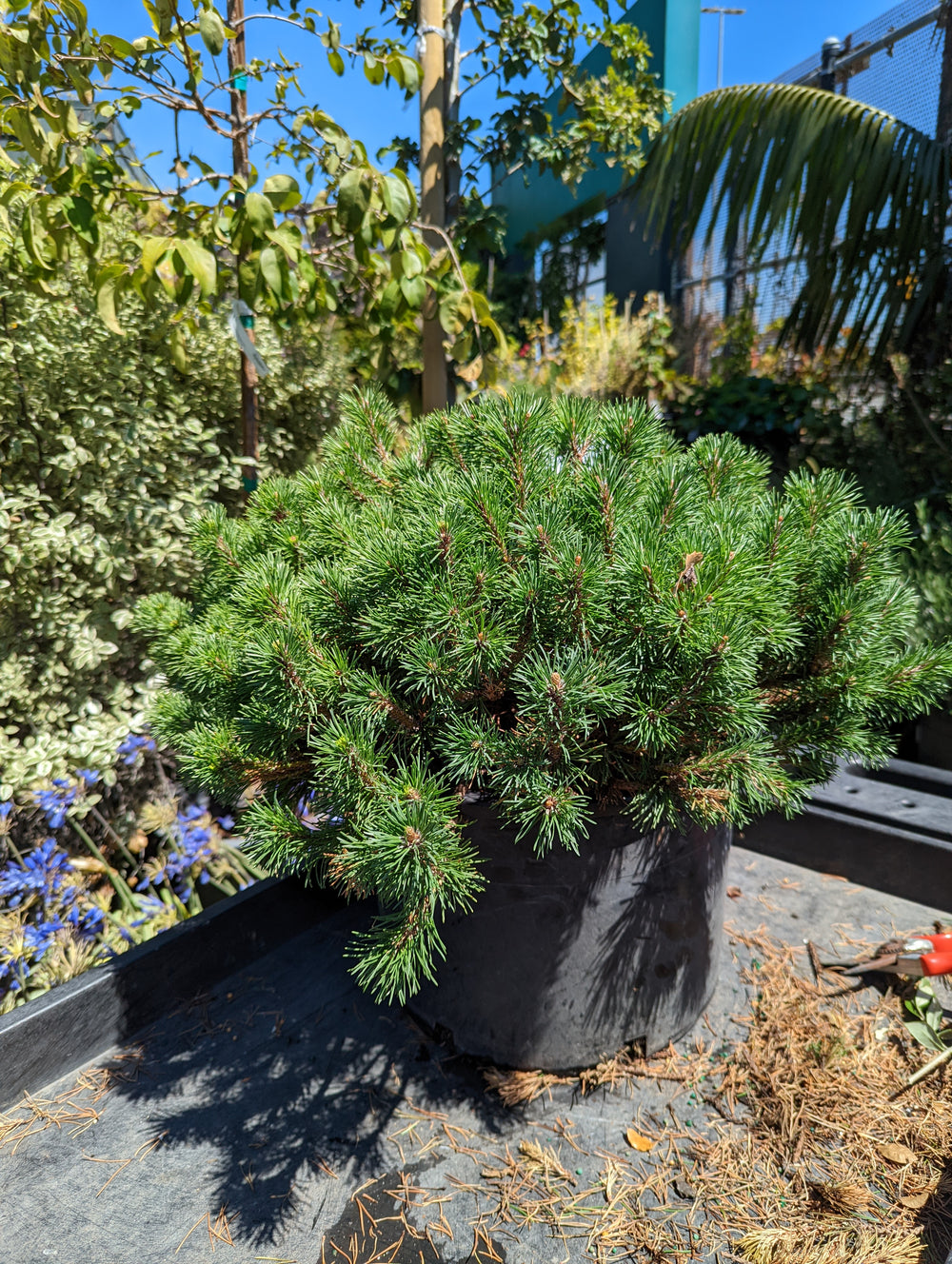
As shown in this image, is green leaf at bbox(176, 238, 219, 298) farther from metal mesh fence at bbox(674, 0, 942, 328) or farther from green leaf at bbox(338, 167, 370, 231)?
metal mesh fence at bbox(674, 0, 942, 328)

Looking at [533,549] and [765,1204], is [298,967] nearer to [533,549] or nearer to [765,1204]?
[765,1204]

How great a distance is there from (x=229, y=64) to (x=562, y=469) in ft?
6.64

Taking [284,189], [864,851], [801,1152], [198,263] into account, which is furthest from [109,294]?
[864,851]

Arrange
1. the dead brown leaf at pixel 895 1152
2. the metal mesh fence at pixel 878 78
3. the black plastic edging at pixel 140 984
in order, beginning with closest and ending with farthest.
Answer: the dead brown leaf at pixel 895 1152 → the black plastic edging at pixel 140 984 → the metal mesh fence at pixel 878 78

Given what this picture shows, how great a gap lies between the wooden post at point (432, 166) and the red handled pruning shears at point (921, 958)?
2143 mm

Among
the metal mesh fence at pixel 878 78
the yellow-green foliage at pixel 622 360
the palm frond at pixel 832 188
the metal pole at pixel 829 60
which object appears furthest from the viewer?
the yellow-green foliage at pixel 622 360

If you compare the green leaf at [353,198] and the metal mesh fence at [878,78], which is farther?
the metal mesh fence at [878,78]

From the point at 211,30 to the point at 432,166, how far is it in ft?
3.21

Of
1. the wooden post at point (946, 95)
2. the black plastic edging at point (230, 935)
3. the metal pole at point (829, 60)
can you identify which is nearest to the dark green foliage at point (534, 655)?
the black plastic edging at point (230, 935)

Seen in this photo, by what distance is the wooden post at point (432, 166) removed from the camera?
2.43 m

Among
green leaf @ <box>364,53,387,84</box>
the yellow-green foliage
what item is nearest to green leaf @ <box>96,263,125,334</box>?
green leaf @ <box>364,53,387,84</box>

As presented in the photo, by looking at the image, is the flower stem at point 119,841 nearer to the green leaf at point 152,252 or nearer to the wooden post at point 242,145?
the wooden post at point 242,145

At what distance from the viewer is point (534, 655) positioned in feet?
3.55

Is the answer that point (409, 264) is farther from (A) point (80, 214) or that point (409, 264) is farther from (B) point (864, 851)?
(B) point (864, 851)
